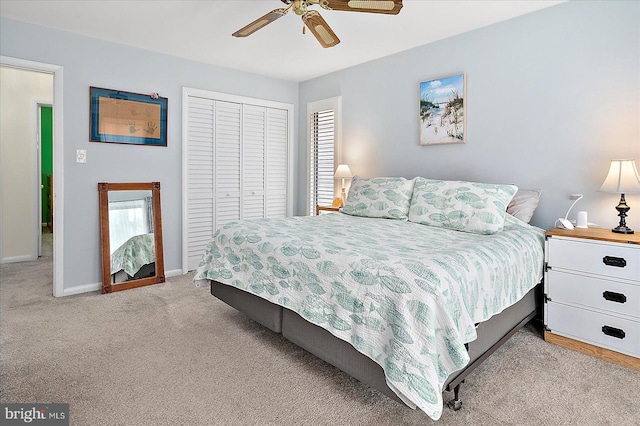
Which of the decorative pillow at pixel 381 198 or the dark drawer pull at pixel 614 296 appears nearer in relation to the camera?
the dark drawer pull at pixel 614 296

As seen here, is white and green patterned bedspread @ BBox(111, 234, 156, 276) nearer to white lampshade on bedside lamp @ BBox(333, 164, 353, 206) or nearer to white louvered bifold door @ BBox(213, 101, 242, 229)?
white louvered bifold door @ BBox(213, 101, 242, 229)

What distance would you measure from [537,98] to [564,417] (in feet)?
7.70

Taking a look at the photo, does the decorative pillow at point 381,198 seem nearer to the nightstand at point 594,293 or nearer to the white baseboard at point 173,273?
the nightstand at point 594,293

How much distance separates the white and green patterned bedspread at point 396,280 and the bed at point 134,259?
4.74ft

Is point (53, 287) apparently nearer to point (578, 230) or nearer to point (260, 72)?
point (260, 72)

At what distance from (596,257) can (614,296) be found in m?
0.24

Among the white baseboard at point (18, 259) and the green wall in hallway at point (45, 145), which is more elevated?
the green wall in hallway at point (45, 145)

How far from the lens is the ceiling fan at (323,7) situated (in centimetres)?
214

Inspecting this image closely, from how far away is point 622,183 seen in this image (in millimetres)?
2326

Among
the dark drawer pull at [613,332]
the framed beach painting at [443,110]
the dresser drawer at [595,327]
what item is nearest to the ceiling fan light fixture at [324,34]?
the framed beach painting at [443,110]

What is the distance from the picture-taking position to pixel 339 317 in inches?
69.8

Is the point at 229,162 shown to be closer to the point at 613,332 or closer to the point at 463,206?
the point at 463,206

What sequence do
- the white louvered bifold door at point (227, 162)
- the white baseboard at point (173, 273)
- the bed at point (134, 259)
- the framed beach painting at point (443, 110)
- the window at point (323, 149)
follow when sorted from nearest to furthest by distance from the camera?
1. the framed beach painting at point (443, 110)
2. the bed at point (134, 259)
3. the white baseboard at point (173, 273)
4. the white louvered bifold door at point (227, 162)
5. the window at point (323, 149)

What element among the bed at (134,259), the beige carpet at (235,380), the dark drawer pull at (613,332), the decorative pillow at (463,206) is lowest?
the beige carpet at (235,380)
